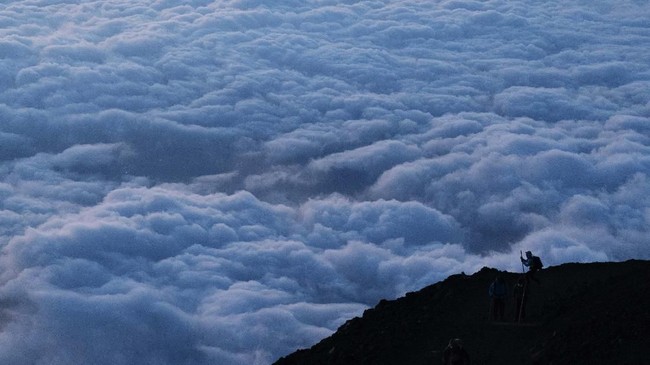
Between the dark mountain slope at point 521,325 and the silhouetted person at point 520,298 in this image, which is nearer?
the dark mountain slope at point 521,325

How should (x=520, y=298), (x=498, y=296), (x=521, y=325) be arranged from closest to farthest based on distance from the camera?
(x=521, y=325)
(x=498, y=296)
(x=520, y=298)

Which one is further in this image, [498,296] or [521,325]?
[498,296]

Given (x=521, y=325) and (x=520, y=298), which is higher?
(x=520, y=298)

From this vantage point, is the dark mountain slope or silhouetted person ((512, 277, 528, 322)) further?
silhouetted person ((512, 277, 528, 322))
